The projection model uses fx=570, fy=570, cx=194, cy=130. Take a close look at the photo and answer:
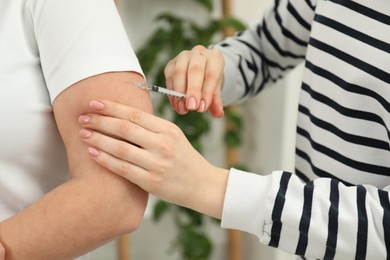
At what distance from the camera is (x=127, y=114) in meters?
0.87

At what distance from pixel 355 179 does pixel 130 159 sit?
430 mm

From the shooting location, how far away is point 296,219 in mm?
901

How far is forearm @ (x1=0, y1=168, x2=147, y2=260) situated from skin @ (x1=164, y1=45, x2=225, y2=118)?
226 mm

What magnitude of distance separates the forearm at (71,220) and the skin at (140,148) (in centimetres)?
4

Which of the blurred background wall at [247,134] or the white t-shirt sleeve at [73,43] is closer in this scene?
the white t-shirt sleeve at [73,43]

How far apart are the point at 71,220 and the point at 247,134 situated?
68.9 inches

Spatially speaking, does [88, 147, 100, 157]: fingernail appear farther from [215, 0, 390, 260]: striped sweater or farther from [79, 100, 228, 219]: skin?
[215, 0, 390, 260]: striped sweater

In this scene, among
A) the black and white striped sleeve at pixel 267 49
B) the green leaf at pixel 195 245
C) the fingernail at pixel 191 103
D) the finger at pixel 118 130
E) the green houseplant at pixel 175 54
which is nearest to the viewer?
the finger at pixel 118 130

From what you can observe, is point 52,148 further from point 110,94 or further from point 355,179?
point 355,179

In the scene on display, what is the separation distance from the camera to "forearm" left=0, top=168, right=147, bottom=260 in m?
0.87

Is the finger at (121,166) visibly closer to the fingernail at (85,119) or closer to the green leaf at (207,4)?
the fingernail at (85,119)

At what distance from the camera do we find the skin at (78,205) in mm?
875

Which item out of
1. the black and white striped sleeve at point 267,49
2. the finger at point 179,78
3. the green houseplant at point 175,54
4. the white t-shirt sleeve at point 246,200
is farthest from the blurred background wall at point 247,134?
the white t-shirt sleeve at point 246,200

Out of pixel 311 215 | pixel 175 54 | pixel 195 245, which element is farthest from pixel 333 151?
pixel 195 245
